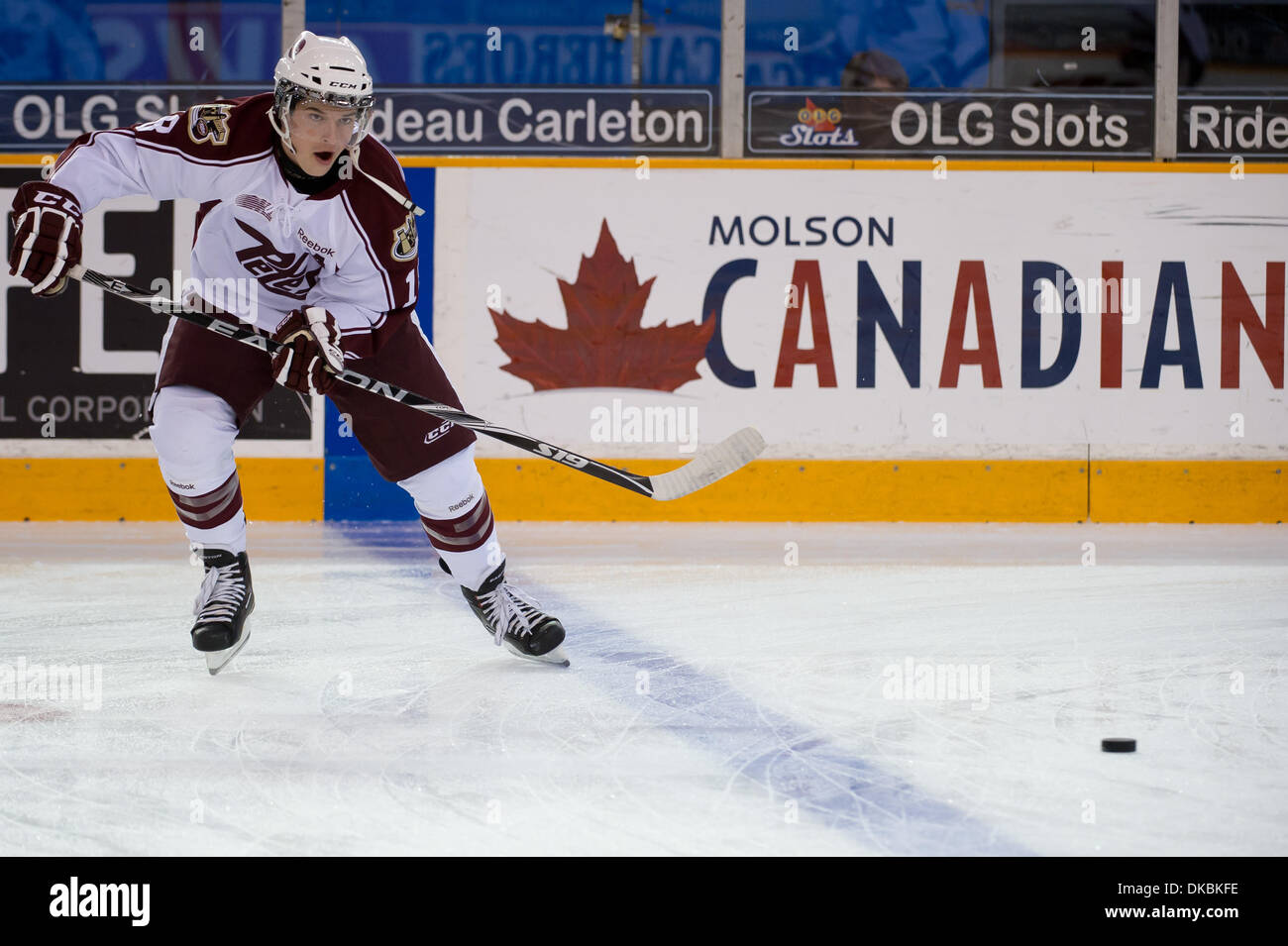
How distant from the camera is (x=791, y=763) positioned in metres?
1.96

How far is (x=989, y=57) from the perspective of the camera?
5516 mm

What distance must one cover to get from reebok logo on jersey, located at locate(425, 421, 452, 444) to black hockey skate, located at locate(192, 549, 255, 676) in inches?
17.6

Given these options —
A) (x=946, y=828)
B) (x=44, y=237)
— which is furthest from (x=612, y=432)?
(x=946, y=828)

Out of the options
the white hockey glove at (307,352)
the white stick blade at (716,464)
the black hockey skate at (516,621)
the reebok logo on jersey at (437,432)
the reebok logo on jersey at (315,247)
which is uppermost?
the reebok logo on jersey at (315,247)

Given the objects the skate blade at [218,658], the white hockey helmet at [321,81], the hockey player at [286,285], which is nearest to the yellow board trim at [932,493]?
the hockey player at [286,285]

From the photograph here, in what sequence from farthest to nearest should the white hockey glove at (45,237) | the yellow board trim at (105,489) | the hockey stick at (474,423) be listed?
1. the yellow board trim at (105,489)
2. the hockey stick at (474,423)
3. the white hockey glove at (45,237)

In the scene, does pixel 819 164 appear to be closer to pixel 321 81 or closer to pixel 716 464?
pixel 716 464

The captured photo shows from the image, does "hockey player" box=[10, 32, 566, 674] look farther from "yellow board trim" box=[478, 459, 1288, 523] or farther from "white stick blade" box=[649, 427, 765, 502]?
"yellow board trim" box=[478, 459, 1288, 523]

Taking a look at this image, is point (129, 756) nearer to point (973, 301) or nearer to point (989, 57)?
point (973, 301)

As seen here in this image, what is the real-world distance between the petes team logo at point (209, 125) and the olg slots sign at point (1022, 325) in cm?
289

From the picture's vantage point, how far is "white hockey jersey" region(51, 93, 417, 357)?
2.40 m

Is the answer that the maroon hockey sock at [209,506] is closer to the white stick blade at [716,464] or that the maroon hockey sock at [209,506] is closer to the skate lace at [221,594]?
the skate lace at [221,594]

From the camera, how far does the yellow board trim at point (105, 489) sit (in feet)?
16.5

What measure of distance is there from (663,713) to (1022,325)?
3337mm
